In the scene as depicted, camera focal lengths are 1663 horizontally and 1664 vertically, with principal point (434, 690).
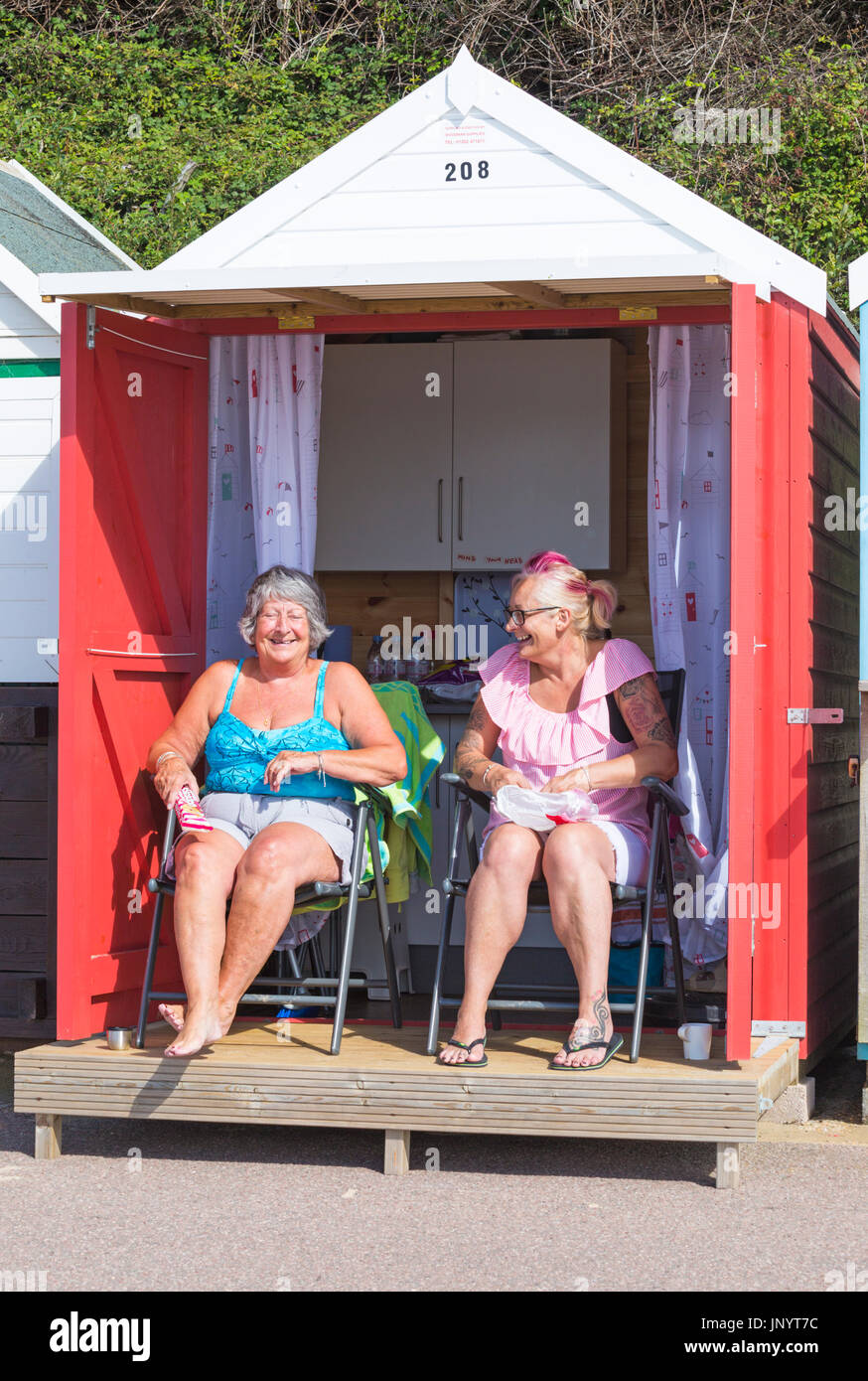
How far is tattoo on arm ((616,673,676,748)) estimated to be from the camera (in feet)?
14.9

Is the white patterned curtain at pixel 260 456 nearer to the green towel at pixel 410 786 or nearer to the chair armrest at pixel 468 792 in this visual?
the green towel at pixel 410 786

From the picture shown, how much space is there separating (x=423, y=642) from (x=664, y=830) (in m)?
1.77

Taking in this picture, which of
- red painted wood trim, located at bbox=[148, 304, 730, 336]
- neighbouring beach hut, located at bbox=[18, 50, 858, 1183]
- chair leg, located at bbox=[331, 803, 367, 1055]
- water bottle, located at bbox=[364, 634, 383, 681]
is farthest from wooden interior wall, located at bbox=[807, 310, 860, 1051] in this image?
water bottle, located at bbox=[364, 634, 383, 681]

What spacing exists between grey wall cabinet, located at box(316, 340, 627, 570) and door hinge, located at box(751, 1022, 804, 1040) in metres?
1.73

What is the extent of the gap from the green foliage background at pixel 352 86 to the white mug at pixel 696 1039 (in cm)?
727

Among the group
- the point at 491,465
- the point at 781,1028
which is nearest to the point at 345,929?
the point at 781,1028

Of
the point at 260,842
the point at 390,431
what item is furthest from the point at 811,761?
the point at 390,431

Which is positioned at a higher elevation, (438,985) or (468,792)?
(468,792)

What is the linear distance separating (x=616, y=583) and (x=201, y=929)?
226 cm

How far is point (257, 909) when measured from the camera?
4.26 meters

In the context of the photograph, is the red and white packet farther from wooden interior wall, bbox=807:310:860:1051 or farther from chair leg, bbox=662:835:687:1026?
wooden interior wall, bbox=807:310:860:1051

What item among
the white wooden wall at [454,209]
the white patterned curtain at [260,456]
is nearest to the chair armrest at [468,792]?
the white patterned curtain at [260,456]

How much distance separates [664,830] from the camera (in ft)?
14.5

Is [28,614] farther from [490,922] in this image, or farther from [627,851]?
[627,851]
